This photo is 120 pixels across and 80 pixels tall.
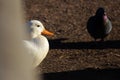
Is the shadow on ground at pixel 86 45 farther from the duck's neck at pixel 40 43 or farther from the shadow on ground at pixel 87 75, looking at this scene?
the duck's neck at pixel 40 43

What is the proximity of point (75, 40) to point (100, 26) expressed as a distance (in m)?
0.56

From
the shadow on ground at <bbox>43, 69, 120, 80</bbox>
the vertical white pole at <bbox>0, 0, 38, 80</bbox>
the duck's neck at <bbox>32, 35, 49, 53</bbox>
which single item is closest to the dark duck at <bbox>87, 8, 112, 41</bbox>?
the shadow on ground at <bbox>43, 69, 120, 80</bbox>

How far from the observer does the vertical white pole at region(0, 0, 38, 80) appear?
0.72m

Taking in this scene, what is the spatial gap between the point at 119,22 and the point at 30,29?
272 centimetres

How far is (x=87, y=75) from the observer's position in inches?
231

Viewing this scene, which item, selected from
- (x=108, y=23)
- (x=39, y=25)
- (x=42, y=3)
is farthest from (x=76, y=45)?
(x=42, y=3)

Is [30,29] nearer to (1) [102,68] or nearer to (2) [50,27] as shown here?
(1) [102,68]

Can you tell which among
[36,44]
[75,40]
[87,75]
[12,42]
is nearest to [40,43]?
[36,44]

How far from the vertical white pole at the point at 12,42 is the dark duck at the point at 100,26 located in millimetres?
6457

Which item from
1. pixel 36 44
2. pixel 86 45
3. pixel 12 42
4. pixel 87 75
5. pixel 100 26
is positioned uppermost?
pixel 100 26

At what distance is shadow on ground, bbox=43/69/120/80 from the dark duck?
1.27 m

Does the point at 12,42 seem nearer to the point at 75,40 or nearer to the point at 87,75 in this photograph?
the point at 87,75

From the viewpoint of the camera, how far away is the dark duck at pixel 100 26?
720 centimetres

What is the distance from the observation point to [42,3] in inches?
375
